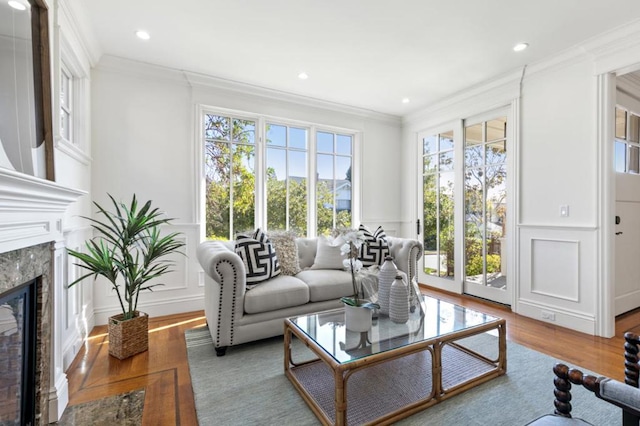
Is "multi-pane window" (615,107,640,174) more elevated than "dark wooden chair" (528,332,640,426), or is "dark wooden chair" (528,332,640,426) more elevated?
"multi-pane window" (615,107,640,174)

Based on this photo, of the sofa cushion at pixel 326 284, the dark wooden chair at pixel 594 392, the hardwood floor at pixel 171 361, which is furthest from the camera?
the sofa cushion at pixel 326 284

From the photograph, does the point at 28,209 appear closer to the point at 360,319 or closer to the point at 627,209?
the point at 360,319

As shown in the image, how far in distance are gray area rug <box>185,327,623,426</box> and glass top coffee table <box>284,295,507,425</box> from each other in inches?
2.6

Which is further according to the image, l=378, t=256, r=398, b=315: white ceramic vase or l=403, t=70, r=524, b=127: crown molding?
l=403, t=70, r=524, b=127: crown molding

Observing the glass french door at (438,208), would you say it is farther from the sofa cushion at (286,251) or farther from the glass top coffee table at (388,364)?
the sofa cushion at (286,251)

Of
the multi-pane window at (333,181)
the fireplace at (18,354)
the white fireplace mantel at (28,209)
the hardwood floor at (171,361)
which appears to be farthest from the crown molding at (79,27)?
the multi-pane window at (333,181)

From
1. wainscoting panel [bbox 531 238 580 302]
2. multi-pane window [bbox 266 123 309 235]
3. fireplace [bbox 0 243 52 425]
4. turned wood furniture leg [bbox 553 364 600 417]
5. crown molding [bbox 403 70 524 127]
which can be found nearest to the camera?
turned wood furniture leg [bbox 553 364 600 417]

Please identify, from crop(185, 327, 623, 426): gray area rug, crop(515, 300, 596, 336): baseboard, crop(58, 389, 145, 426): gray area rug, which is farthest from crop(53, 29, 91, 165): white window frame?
crop(515, 300, 596, 336): baseboard

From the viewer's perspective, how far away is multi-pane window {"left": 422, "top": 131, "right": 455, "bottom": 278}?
4125 mm

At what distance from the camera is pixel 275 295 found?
2.49m

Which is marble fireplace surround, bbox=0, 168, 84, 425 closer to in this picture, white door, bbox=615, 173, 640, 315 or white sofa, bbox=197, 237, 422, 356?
white sofa, bbox=197, 237, 422, 356

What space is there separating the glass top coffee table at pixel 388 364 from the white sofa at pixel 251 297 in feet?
1.29

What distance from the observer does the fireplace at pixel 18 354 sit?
50.1 inches

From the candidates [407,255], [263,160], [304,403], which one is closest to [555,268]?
[407,255]
